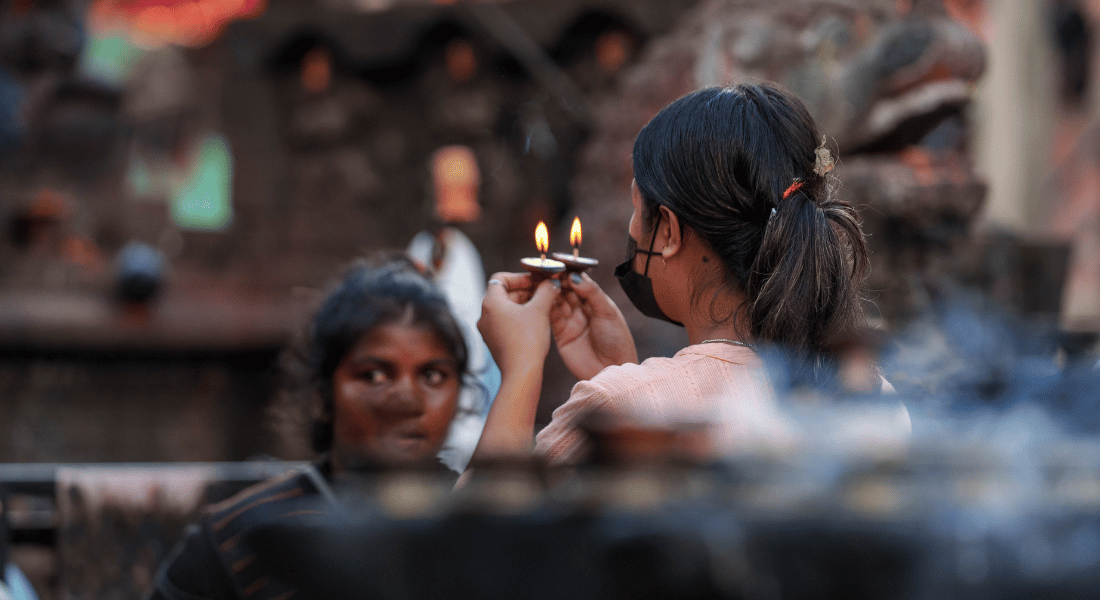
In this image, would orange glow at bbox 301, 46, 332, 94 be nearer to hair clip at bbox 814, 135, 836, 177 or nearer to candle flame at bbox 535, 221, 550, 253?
candle flame at bbox 535, 221, 550, 253

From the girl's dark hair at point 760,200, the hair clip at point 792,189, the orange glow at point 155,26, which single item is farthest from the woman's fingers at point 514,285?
the orange glow at point 155,26

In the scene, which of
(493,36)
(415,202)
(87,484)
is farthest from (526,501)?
(415,202)

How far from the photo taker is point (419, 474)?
0.76 metres

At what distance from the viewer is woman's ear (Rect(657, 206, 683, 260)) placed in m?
1.27

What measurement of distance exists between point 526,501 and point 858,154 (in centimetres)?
401

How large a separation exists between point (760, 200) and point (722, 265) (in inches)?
4.5

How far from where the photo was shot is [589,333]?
154 centimetres

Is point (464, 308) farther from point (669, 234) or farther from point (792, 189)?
point (792, 189)

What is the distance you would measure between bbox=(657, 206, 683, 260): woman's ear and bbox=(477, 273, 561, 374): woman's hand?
200 mm

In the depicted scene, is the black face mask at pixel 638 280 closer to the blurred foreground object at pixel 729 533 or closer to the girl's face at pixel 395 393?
the blurred foreground object at pixel 729 533

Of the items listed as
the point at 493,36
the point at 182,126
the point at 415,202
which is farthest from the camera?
the point at 182,126

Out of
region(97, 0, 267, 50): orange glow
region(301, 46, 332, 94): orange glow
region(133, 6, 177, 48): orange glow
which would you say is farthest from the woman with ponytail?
region(133, 6, 177, 48): orange glow

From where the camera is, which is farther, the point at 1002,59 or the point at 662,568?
the point at 1002,59

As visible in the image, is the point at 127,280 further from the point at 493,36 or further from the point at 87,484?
the point at 87,484
